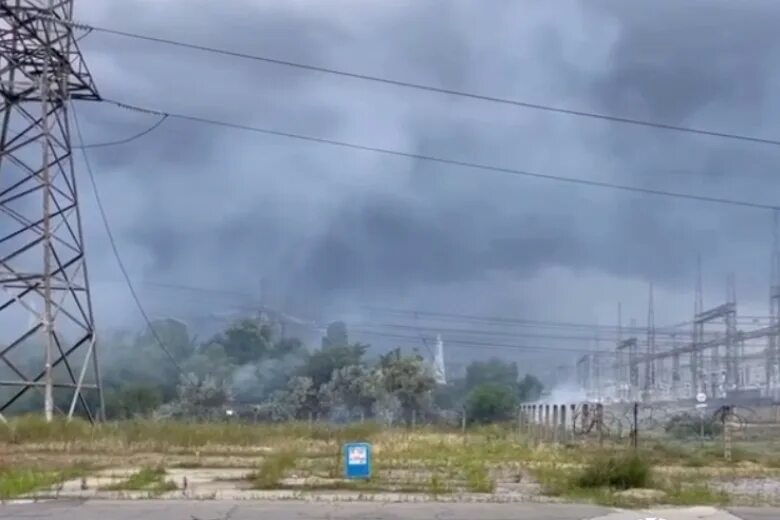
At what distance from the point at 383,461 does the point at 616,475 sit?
9022 millimetres

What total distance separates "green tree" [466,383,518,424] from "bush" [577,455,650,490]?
59786 mm

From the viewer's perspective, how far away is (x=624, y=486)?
28.1 m

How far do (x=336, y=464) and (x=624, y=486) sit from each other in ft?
26.8

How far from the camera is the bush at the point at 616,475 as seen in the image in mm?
27984

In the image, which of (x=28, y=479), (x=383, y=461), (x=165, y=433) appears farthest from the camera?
(x=165, y=433)

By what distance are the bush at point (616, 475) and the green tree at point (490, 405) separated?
196ft

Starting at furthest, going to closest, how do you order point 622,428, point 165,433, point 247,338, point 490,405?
point 247,338, point 490,405, point 622,428, point 165,433

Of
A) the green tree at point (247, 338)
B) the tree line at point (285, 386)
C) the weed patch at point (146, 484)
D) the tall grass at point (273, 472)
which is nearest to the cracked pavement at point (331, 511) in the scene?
the weed patch at point (146, 484)

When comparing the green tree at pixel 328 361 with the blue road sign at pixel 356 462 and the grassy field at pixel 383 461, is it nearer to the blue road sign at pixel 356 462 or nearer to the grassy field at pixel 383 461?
the grassy field at pixel 383 461

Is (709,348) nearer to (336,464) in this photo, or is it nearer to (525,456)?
(525,456)

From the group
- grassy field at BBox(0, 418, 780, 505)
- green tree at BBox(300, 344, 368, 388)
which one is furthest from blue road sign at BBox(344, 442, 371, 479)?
green tree at BBox(300, 344, 368, 388)

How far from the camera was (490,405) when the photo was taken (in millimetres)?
94500

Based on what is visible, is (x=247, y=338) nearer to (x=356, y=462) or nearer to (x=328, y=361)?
(x=328, y=361)

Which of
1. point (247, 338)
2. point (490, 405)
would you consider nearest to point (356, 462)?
point (490, 405)
